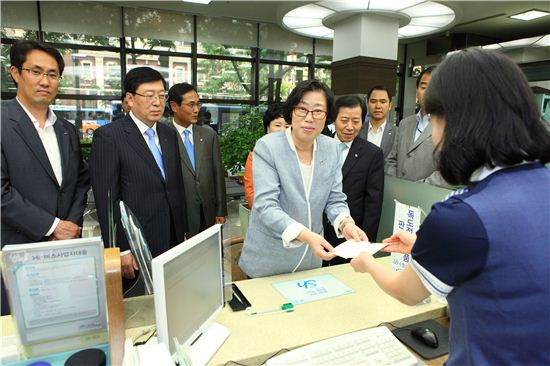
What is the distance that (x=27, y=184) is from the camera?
1.93 meters

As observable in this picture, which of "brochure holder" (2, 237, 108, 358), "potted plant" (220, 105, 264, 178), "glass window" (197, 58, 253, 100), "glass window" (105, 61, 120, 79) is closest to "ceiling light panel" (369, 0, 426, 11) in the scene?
"potted plant" (220, 105, 264, 178)

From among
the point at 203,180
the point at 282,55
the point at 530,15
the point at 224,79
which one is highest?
the point at 530,15

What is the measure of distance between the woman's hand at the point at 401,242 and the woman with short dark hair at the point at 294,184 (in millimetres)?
264

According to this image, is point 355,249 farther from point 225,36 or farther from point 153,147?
point 225,36

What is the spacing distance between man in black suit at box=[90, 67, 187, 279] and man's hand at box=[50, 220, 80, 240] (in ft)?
0.47

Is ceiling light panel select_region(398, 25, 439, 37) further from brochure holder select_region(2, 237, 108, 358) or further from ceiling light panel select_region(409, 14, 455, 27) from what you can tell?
brochure holder select_region(2, 237, 108, 358)

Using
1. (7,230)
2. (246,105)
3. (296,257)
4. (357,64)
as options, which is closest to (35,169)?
(7,230)

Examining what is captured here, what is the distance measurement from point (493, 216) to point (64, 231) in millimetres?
1990

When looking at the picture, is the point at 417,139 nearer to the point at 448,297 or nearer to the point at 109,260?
the point at 448,297

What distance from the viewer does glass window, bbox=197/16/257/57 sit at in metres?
7.81

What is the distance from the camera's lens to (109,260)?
1.06 m

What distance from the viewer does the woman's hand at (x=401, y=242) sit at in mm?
1336

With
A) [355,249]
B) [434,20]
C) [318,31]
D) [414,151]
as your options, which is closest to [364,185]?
[414,151]

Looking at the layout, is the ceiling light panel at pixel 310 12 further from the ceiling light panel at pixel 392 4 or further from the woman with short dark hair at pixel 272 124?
the woman with short dark hair at pixel 272 124
